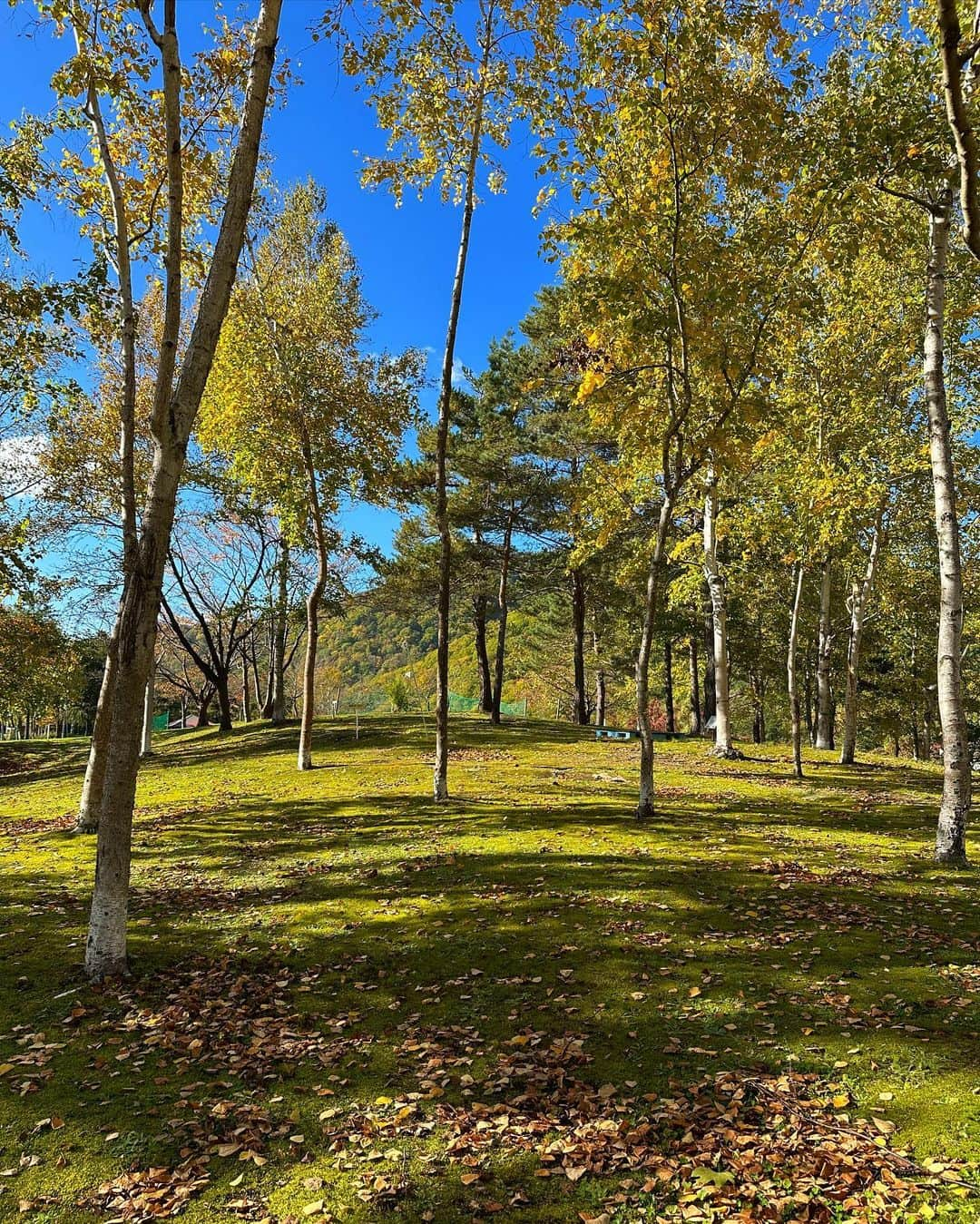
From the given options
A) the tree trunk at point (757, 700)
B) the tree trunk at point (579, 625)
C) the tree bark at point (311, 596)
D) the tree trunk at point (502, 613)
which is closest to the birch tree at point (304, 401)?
the tree bark at point (311, 596)

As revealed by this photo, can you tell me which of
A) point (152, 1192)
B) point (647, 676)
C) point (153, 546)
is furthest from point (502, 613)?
point (152, 1192)

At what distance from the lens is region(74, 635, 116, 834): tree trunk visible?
10680mm

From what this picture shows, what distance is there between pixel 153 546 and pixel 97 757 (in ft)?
21.4

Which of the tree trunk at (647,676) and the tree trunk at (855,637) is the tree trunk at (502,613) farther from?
the tree trunk at (647,676)

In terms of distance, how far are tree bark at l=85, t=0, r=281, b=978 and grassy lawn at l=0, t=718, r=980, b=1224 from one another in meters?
0.68

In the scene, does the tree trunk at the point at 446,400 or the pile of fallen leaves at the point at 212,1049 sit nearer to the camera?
the pile of fallen leaves at the point at 212,1049

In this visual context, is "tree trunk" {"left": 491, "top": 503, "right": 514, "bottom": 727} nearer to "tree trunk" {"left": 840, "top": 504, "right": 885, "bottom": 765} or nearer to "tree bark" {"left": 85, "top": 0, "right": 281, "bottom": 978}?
"tree trunk" {"left": 840, "top": 504, "right": 885, "bottom": 765}

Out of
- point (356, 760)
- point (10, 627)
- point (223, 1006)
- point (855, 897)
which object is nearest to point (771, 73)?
point (855, 897)

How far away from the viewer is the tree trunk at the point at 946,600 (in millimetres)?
8234

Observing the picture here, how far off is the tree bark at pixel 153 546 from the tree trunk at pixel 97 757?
529 centimetres

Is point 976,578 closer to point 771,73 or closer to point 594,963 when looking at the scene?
point 771,73

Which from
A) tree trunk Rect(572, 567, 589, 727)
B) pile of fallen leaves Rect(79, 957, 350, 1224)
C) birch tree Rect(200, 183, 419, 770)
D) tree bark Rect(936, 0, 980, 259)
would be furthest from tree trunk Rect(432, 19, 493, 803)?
tree trunk Rect(572, 567, 589, 727)

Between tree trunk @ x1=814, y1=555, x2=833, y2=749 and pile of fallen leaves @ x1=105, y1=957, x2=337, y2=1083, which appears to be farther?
tree trunk @ x1=814, y1=555, x2=833, y2=749

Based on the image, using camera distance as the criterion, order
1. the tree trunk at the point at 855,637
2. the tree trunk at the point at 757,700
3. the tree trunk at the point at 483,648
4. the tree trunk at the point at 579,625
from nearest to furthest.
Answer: the tree trunk at the point at 855,637 → the tree trunk at the point at 579,625 → the tree trunk at the point at 483,648 → the tree trunk at the point at 757,700
